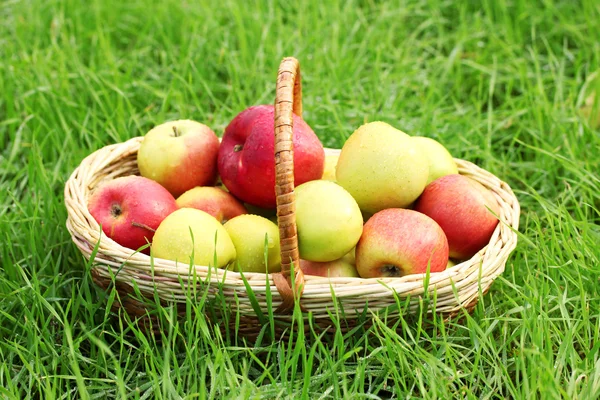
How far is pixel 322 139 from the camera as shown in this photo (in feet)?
9.60

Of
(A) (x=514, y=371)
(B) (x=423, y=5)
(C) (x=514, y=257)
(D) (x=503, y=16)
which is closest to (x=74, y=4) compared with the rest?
(B) (x=423, y=5)

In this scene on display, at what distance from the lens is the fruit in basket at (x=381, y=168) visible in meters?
2.07

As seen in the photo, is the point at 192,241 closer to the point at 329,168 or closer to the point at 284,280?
the point at 284,280

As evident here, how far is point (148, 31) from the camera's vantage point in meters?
3.68

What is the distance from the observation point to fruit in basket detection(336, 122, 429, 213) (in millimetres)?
2066

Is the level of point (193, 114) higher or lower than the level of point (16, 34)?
lower

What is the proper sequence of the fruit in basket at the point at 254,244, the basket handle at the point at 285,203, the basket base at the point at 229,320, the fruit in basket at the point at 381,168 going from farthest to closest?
the fruit in basket at the point at 381,168
the fruit in basket at the point at 254,244
the basket base at the point at 229,320
the basket handle at the point at 285,203

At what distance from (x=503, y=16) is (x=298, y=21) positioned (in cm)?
112

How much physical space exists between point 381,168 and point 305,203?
0.29 metres

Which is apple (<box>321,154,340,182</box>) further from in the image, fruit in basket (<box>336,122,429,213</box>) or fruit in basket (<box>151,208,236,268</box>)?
fruit in basket (<box>151,208,236,268</box>)

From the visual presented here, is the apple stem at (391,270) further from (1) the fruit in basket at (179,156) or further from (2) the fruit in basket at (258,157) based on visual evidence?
(1) the fruit in basket at (179,156)

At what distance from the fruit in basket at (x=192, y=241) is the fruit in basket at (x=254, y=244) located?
0.04 meters

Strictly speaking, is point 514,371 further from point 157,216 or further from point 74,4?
point 74,4

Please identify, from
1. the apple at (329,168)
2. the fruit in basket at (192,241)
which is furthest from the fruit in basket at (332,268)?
the apple at (329,168)
